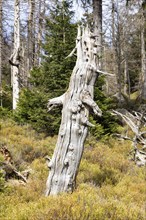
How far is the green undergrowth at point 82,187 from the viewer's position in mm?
3768

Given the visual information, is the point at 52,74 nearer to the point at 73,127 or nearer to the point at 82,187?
the point at 73,127

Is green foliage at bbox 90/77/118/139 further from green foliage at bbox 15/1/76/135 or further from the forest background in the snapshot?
green foliage at bbox 15/1/76/135

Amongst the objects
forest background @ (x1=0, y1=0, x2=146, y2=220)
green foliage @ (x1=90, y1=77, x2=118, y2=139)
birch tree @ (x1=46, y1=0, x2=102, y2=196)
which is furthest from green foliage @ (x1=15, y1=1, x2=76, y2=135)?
birch tree @ (x1=46, y1=0, x2=102, y2=196)

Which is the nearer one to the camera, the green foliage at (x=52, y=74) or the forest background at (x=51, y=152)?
the forest background at (x=51, y=152)

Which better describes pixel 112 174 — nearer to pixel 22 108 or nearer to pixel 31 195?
pixel 31 195

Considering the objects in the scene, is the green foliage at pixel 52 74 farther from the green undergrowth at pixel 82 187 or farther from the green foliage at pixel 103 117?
the green foliage at pixel 103 117

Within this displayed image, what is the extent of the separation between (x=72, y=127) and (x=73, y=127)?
0.06ft

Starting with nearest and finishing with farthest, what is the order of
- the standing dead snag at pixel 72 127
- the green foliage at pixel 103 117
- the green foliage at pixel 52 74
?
the standing dead snag at pixel 72 127, the green foliage at pixel 103 117, the green foliage at pixel 52 74

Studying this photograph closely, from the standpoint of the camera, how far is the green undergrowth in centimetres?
377

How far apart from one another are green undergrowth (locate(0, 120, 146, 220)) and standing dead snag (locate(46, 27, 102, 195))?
323 millimetres

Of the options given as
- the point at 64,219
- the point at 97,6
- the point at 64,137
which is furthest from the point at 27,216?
the point at 97,6

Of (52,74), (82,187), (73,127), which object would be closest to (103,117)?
(52,74)

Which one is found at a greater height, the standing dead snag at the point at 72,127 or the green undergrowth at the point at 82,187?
the standing dead snag at the point at 72,127

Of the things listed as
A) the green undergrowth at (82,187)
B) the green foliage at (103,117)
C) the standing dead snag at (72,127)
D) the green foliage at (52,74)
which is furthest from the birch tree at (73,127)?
the green foliage at (103,117)
